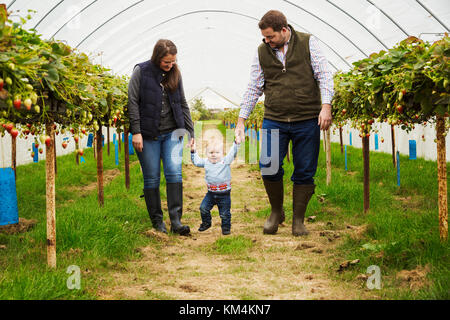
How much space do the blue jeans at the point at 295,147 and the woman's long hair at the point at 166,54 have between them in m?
0.82

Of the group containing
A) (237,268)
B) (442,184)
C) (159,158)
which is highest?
(159,158)

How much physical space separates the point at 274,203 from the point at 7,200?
2265 millimetres

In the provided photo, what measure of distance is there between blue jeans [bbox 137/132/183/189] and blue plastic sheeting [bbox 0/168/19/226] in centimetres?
116

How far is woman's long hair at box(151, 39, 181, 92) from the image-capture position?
349 cm

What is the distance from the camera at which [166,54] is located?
349cm

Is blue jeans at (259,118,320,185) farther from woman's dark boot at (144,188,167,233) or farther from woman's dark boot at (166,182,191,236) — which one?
woman's dark boot at (144,188,167,233)

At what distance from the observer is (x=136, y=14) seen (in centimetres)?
1087

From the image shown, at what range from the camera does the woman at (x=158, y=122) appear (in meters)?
3.56

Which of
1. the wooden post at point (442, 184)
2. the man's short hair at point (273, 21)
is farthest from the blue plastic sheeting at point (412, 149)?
the man's short hair at point (273, 21)

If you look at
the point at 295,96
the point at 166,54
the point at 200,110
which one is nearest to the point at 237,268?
the point at 295,96

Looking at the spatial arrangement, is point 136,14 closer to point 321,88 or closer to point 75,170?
point 75,170

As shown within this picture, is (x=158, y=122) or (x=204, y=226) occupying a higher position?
(x=158, y=122)

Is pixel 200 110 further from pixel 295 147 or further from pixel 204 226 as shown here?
pixel 295 147

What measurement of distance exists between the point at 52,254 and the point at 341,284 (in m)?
1.70
